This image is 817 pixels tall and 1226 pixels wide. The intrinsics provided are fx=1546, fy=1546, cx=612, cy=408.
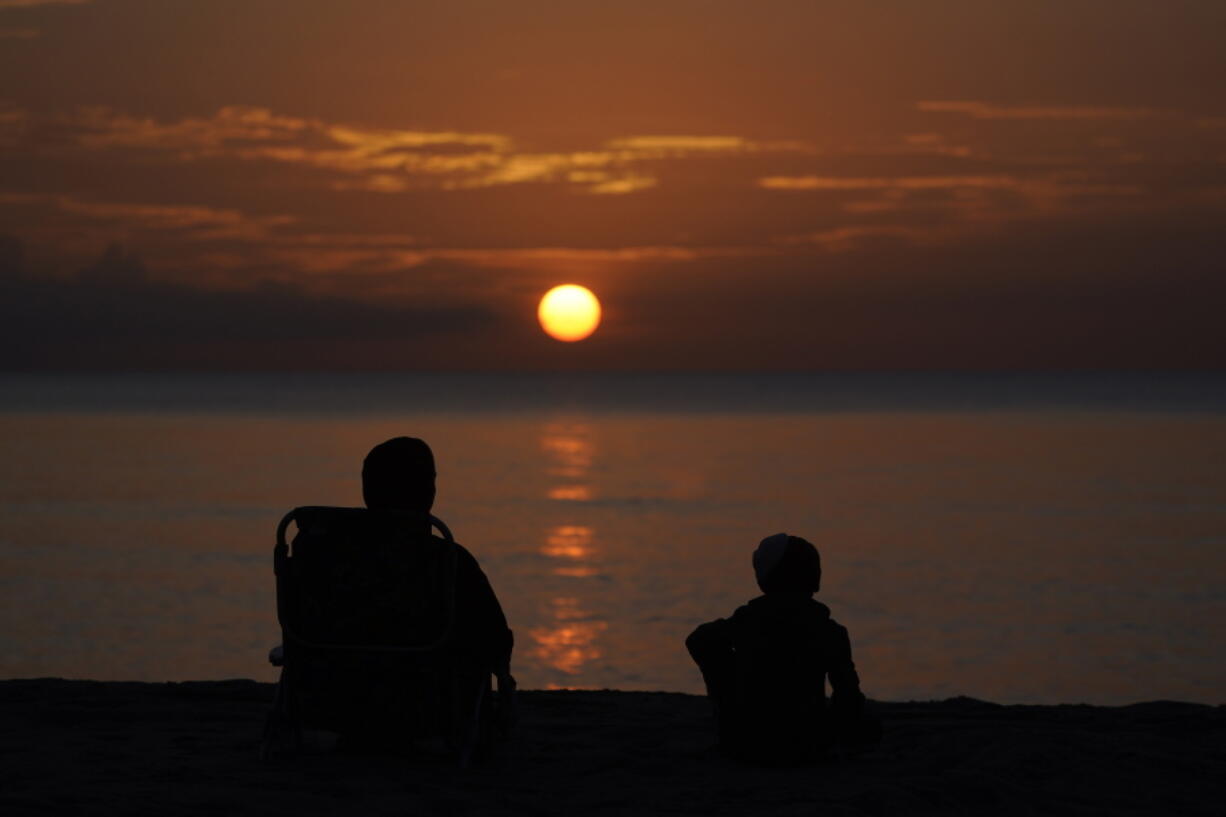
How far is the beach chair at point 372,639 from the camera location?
6863mm

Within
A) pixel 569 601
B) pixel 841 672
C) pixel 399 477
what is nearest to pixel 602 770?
pixel 841 672

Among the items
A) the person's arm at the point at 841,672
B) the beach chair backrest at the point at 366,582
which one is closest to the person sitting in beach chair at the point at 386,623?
the beach chair backrest at the point at 366,582

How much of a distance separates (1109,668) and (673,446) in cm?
4186

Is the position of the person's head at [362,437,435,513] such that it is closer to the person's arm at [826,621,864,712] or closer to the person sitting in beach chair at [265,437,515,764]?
the person sitting in beach chair at [265,437,515,764]

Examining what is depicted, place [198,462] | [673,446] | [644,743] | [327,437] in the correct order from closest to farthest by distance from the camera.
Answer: [644,743] → [198,462] → [673,446] → [327,437]

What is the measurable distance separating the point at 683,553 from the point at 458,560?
18033 mm

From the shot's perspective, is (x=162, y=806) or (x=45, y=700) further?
(x=45, y=700)

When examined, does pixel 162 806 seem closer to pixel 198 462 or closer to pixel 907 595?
pixel 907 595

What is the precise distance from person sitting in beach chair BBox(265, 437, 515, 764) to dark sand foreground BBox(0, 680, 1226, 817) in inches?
8.9

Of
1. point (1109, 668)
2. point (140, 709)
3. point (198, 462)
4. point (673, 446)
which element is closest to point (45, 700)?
point (140, 709)

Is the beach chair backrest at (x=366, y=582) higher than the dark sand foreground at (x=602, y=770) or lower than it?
higher

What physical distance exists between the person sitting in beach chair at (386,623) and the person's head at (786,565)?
4.11 feet

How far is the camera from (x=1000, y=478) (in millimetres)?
40719

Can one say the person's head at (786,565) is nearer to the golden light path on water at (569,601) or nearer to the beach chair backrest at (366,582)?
the beach chair backrest at (366,582)
